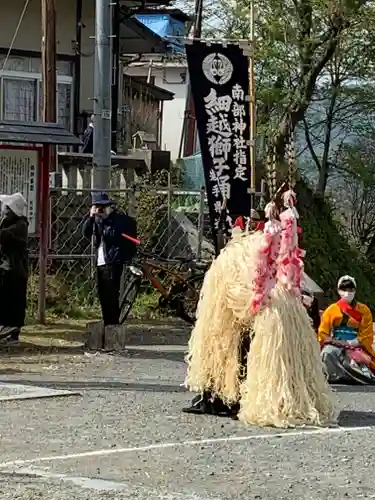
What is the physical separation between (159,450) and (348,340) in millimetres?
4455

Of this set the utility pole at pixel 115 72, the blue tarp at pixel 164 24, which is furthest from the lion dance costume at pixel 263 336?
the blue tarp at pixel 164 24

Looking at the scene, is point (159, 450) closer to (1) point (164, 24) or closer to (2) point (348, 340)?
(2) point (348, 340)

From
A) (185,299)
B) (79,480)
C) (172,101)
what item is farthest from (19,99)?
(172,101)

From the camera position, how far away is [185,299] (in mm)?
17484

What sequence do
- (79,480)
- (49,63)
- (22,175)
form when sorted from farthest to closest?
(49,63) < (22,175) < (79,480)

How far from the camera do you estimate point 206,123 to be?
50.2 feet

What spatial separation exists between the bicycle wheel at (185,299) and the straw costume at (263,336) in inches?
288

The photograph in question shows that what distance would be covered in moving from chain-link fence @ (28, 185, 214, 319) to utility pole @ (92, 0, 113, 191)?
18.5 inches

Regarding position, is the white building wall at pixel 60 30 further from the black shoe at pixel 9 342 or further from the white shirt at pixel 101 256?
the black shoe at pixel 9 342

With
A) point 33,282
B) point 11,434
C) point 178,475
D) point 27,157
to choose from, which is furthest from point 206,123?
point 178,475

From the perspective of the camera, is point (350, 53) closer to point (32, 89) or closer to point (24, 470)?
point (32, 89)

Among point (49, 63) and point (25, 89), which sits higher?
point (49, 63)

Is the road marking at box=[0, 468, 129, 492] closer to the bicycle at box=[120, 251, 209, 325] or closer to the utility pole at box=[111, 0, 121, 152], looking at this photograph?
the bicycle at box=[120, 251, 209, 325]

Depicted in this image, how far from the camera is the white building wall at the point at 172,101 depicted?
4008 centimetres
